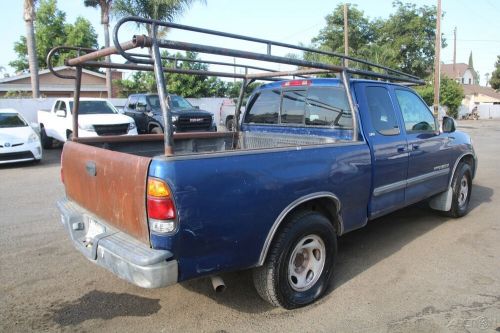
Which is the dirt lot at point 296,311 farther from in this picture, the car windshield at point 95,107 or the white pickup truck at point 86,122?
the car windshield at point 95,107

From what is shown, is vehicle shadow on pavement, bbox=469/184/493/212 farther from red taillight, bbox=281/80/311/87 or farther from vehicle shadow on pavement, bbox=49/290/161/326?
vehicle shadow on pavement, bbox=49/290/161/326

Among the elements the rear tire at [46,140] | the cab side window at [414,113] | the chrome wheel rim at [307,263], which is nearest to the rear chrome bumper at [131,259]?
the chrome wheel rim at [307,263]

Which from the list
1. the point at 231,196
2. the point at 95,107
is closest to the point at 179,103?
the point at 95,107

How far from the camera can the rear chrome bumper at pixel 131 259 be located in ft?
8.68

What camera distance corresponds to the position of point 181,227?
267 cm

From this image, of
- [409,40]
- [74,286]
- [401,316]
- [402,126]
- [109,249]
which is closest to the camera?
[109,249]

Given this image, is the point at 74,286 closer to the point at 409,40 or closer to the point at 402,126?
the point at 402,126

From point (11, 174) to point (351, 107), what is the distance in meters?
8.55

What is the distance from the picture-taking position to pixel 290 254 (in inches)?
131

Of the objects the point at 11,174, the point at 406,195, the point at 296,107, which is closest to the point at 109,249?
the point at 296,107

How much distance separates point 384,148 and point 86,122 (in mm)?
9957

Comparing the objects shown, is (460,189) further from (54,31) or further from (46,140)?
(54,31)

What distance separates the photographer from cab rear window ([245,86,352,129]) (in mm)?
4281

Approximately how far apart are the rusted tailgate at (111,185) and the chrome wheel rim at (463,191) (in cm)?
480
